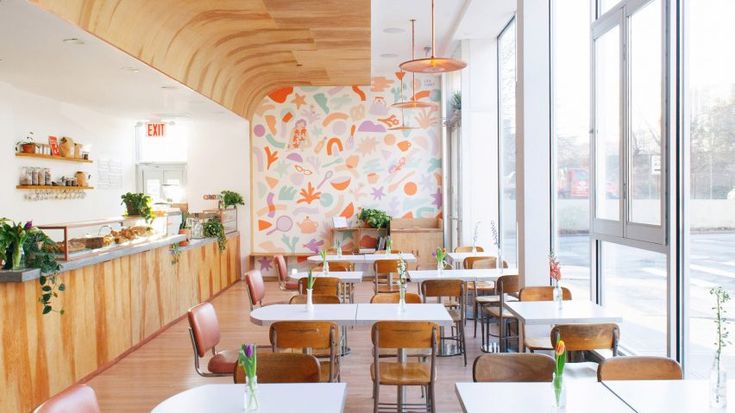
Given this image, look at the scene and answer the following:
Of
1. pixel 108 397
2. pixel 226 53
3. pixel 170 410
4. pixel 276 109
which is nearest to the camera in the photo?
pixel 170 410

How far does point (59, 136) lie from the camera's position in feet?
30.1

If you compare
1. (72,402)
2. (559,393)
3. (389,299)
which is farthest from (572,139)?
(72,402)

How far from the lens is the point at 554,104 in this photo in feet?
20.4

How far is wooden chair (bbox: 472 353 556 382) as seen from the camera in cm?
303

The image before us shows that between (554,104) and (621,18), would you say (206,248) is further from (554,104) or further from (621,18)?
(621,18)

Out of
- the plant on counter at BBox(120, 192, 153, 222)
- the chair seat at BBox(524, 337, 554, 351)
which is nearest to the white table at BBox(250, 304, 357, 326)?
the chair seat at BBox(524, 337, 554, 351)

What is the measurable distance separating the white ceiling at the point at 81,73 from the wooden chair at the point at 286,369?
2855 millimetres

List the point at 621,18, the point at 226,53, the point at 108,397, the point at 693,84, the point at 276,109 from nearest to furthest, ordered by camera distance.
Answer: the point at 693,84 → the point at 621,18 → the point at 108,397 → the point at 226,53 → the point at 276,109

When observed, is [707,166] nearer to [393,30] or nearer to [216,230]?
[393,30]

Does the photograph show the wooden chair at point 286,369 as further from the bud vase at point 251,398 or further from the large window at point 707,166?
the large window at point 707,166

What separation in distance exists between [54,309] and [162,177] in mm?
7242

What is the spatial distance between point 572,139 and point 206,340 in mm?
4006

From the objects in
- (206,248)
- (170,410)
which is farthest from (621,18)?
(206,248)

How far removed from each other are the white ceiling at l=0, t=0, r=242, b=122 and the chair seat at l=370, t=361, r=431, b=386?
342 centimetres
